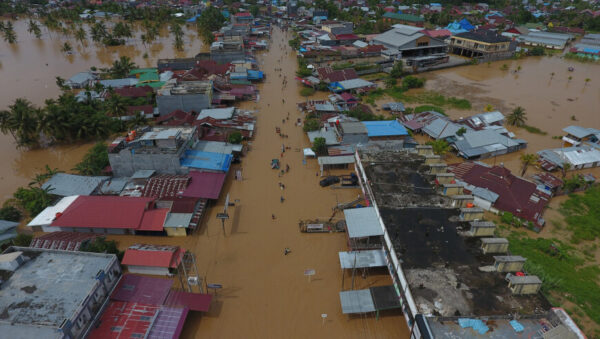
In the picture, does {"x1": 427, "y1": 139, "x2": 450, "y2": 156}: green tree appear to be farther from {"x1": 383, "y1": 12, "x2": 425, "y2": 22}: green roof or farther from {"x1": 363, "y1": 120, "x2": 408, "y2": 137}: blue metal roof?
{"x1": 383, "y1": 12, "x2": 425, "y2": 22}: green roof

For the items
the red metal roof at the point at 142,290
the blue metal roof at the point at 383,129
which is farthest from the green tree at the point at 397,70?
the red metal roof at the point at 142,290

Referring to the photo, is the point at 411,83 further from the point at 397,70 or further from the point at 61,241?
the point at 61,241

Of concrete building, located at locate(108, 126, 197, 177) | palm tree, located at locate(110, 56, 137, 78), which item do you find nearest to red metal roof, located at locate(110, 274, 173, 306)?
concrete building, located at locate(108, 126, 197, 177)

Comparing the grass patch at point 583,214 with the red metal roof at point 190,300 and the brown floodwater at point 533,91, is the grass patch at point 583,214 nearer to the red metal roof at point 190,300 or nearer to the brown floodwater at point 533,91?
the brown floodwater at point 533,91

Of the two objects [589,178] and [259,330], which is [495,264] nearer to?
[259,330]

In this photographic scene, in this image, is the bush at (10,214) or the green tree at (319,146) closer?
the bush at (10,214)

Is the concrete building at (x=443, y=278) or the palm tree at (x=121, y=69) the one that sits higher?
the palm tree at (x=121, y=69)
